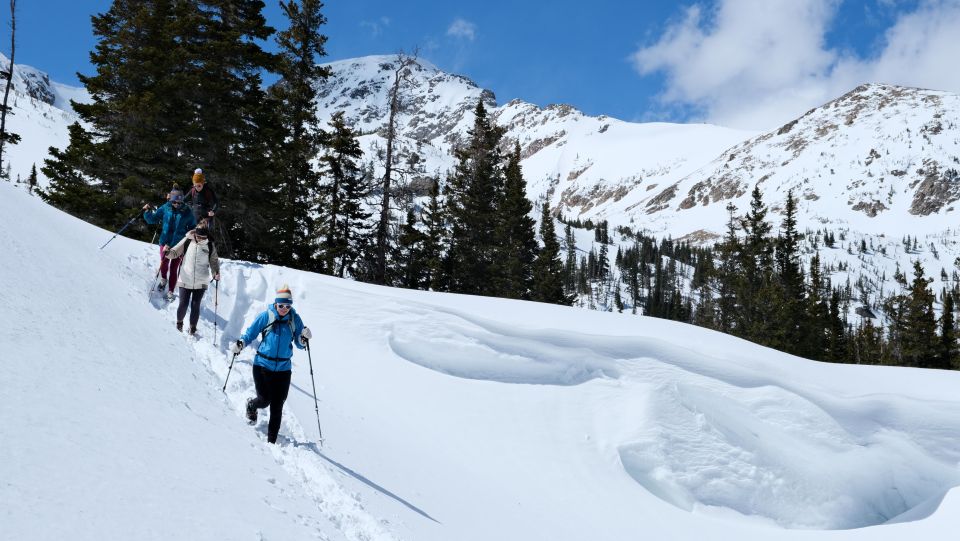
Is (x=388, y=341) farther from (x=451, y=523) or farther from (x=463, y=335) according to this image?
(x=451, y=523)

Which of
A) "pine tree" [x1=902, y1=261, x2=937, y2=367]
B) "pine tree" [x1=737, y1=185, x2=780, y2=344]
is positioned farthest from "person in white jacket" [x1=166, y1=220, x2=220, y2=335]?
"pine tree" [x1=902, y1=261, x2=937, y2=367]

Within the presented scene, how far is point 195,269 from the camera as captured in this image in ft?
30.7

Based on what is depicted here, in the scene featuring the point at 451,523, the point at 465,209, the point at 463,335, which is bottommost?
the point at 451,523

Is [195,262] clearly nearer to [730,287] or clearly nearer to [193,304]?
[193,304]

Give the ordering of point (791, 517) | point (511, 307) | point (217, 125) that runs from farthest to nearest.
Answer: point (217, 125) < point (511, 307) < point (791, 517)

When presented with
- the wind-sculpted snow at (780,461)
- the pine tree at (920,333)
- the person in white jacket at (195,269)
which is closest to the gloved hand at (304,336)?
the person in white jacket at (195,269)

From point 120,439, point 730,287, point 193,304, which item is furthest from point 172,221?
point 730,287

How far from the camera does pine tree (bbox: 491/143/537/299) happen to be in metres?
35.6

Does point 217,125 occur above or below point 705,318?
above

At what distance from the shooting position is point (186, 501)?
4.03 meters

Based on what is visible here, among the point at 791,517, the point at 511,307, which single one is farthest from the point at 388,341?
the point at 791,517

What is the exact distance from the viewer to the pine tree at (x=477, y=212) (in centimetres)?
3675

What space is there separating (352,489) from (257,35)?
77.1 feet

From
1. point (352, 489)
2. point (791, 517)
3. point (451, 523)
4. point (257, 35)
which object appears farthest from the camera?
point (257, 35)
